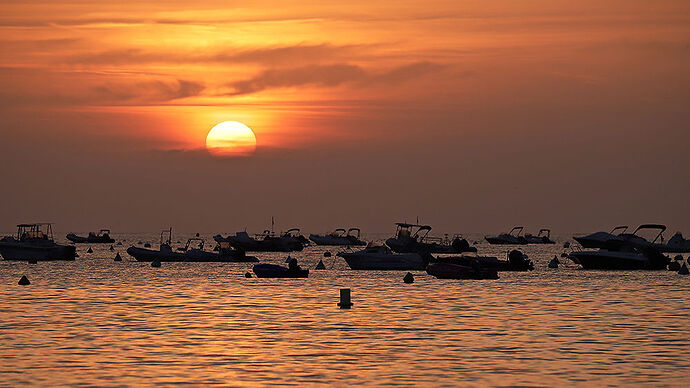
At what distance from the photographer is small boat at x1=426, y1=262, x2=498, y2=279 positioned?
99938 mm

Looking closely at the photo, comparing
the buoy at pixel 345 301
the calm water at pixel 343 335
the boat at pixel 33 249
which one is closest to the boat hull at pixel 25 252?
the boat at pixel 33 249

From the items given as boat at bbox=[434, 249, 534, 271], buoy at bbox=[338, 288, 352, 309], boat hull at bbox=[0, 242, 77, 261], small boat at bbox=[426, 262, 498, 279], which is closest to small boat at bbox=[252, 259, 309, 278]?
small boat at bbox=[426, 262, 498, 279]

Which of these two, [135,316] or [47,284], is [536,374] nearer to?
[135,316]

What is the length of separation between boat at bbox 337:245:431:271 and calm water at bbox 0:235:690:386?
80.0 ft

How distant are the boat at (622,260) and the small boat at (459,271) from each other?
20.3 m

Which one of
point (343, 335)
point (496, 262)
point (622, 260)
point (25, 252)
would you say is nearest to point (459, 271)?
point (496, 262)

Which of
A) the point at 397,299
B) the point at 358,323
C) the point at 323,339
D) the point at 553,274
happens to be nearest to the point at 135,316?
the point at 358,323

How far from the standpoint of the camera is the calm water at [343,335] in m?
36.0

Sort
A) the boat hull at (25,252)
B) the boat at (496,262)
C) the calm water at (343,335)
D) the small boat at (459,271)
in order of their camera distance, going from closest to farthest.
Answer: the calm water at (343,335)
the small boat at (459,271)
the boat at (496,262)
the boat hull at (25,252)

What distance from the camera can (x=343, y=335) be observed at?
4909cm

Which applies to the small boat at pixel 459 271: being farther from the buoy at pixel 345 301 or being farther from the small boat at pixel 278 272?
the buoy at pixel 345 301

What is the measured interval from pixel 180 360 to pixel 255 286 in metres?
51.9

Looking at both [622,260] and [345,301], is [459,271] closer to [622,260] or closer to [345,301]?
[622,260]

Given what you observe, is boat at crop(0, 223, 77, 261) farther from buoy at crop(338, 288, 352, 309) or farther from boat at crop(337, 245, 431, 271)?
buoy at crop(338, 288, 352, 309)
